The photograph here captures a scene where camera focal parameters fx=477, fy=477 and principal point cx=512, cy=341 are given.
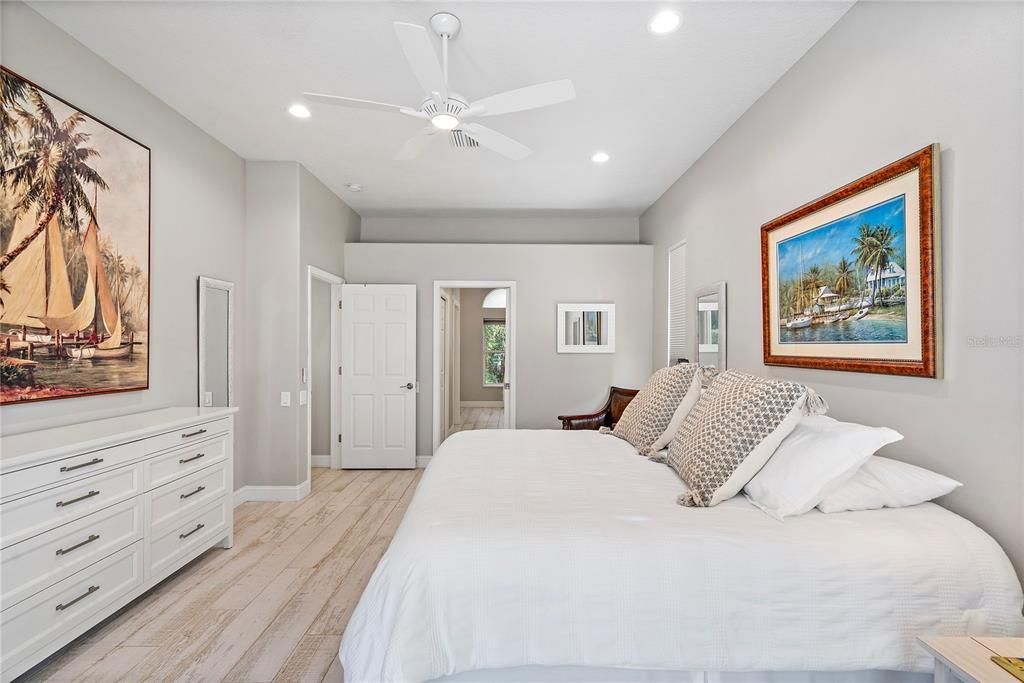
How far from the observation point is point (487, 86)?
261 centimetres

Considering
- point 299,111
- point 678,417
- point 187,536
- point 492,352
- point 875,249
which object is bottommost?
point 187,536

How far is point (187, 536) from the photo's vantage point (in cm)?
254

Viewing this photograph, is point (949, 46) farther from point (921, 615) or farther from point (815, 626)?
point (815, 626)

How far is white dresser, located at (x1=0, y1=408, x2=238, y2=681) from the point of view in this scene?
65.7 inches

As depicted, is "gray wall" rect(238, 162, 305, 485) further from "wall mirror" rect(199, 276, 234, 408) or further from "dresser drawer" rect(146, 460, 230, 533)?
"dresser drawer" rect(146, 460, 230, 533)

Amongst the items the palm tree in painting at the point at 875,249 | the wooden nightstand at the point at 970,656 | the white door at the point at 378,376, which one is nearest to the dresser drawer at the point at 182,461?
the white door at the point at 378,376

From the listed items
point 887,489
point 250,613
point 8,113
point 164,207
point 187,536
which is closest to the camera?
point 887,489

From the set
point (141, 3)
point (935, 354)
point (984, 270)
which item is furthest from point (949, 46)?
point (141, 3)

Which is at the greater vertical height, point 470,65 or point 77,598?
point 470,65

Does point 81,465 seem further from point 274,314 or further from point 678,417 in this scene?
point 678,417

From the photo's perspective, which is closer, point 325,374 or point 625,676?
point 625,676

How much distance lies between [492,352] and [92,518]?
8.26 m

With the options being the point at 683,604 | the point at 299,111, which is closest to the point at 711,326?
the point at 683,604

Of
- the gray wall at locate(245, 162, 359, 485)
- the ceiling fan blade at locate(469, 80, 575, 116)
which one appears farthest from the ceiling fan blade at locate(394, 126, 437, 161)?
the gray wall at locate(245, 162, 359, 485)
